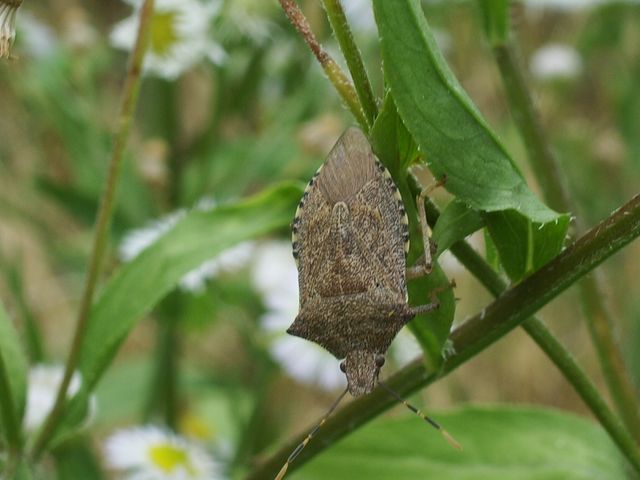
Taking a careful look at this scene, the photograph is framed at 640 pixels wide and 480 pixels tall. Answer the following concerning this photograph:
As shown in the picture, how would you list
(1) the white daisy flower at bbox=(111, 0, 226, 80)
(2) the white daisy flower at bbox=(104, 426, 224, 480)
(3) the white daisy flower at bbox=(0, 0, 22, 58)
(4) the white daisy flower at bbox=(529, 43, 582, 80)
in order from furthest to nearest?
(4) the white daisy flower at bbox=(529, 43, 582, 80), (1) the white daisy flower at bbox=(111, 0, 226, 80), (2) the white daisy flower at bbox=(104, 426, 224, 480), (3) the white daisy flower at bbox=(0, 0, 22, 58)

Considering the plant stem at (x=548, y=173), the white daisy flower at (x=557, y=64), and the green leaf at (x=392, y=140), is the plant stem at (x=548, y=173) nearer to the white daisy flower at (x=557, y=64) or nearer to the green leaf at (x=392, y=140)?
the green leaf at (x=392, y=140)

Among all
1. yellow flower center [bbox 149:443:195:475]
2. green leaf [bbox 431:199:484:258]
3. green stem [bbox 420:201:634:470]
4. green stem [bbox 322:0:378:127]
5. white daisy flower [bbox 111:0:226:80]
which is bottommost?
green stem [bbox 420:201:634:470]

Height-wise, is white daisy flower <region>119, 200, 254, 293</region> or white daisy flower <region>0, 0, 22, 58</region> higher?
white daisy flower <region>119, 200, 254, 293</region>

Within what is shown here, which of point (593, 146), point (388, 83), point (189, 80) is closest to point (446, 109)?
point (388, 83)

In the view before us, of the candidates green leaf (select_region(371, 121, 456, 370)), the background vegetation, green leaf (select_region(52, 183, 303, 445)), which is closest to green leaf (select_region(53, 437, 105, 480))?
the background vegetation

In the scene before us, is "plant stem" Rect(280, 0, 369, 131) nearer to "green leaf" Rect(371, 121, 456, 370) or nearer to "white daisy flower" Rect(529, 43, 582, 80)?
"green leaf" Rect(371, 121, 456, 370)

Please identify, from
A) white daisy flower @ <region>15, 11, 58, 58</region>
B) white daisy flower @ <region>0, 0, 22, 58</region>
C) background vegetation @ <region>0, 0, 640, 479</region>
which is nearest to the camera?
white daisy flower @ <region>0, 0, 22, 58</region>
